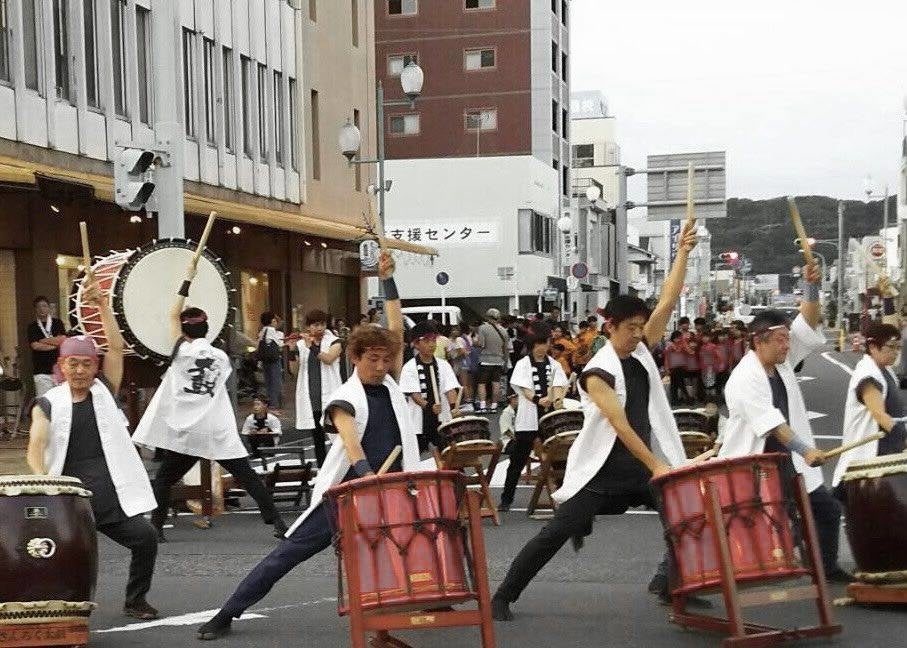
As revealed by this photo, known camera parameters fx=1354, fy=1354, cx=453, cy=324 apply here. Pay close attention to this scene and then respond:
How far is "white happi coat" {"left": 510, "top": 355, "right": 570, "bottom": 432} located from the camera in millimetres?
12008

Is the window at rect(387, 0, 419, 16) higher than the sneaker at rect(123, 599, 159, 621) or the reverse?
higher

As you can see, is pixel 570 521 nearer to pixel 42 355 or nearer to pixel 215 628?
pixel 215 628

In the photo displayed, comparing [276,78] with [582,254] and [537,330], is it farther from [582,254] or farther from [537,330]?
[582,254]

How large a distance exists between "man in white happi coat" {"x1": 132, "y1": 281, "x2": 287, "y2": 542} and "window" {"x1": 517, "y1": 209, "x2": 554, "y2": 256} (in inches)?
1664

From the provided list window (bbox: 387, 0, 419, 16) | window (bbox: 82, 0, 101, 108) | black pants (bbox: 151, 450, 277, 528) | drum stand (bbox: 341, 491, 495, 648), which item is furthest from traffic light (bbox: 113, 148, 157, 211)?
window (bbox: 387, 0, 419, 16)

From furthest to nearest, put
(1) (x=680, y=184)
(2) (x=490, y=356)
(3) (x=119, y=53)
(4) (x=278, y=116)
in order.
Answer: (1) (x=680, y=184) < (4) (x=278, y=116) < (2) (x=490, y=356) < (3) (x=119, y=53)

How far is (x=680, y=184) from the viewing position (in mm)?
35031

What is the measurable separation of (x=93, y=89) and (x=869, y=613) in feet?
57.2

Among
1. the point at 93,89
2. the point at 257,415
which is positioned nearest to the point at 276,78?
the point at 93,89

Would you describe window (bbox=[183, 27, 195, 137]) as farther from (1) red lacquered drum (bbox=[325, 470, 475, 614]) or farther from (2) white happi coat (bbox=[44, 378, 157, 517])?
(1) red lacquered drum (bbox=[325, 470, 475, 614])

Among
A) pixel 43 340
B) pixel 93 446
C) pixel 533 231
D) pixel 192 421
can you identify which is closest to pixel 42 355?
pixel 43 340

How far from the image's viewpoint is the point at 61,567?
6645 millimetres

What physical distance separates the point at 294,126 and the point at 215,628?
82.0 feet

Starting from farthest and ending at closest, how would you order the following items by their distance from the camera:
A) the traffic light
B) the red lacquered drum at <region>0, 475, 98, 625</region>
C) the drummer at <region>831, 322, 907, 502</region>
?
the traffic light → the drummer at <region>831, 322, 907, 502</region> → the red lacquered drum at <region>0, 475, 98, 625</region>
